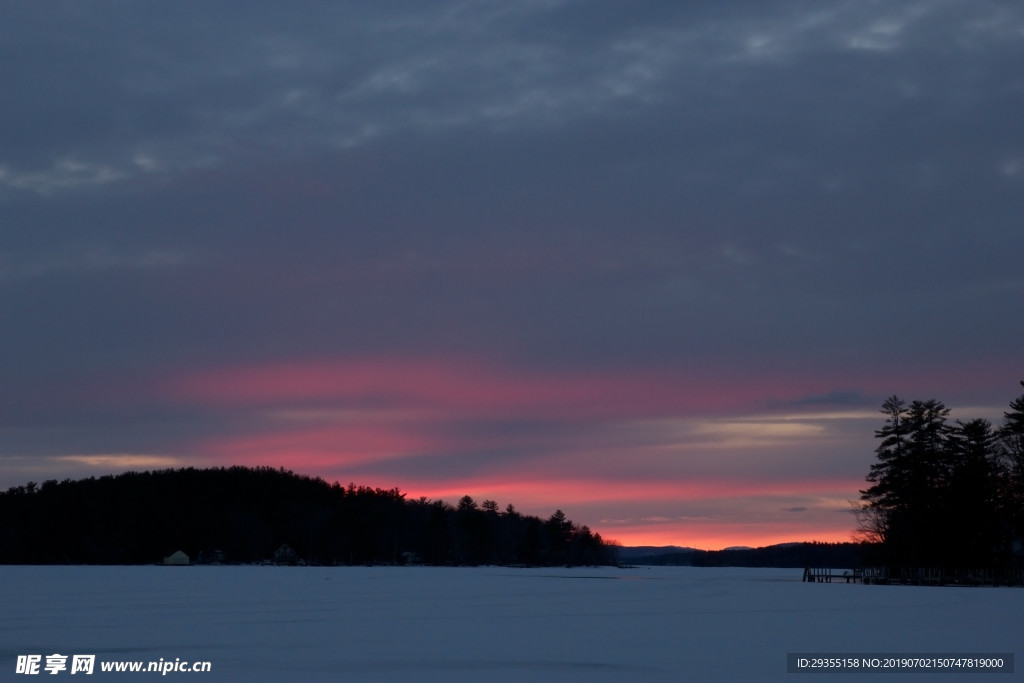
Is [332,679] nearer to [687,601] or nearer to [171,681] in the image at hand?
[171,681]

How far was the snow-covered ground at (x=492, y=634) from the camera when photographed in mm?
22953

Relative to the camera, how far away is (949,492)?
A: 8062 cm

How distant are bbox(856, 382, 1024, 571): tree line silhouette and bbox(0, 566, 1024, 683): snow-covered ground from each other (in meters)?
30.6

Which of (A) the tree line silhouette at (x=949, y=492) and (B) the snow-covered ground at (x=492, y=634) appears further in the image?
(A) the tree line silhouette at (x=949, y=492)

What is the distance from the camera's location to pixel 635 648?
27359 millimetres

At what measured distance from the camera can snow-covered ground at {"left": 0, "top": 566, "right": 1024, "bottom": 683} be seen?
23.0m

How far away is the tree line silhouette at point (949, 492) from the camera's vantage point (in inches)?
3145

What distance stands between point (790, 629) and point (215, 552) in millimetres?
170615

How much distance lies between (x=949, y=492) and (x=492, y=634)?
195 ft

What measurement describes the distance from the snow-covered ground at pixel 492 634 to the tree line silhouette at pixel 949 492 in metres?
30.6

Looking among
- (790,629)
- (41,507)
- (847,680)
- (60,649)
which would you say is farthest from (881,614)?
(41,507)

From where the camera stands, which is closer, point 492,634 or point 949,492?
point 492,634

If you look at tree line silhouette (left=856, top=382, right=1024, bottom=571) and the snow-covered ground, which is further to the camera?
tree line silhouette (left=856, top=382, right=1024, bottom=571)

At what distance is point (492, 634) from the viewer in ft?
102
